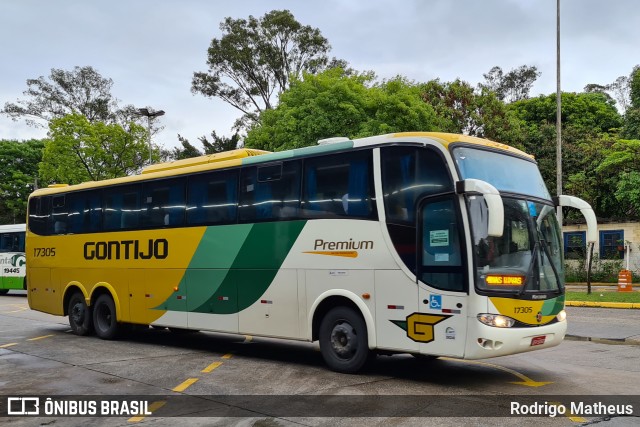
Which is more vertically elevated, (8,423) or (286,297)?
(286,297)

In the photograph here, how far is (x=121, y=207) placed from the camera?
46.3 feet

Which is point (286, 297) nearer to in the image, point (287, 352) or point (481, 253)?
point (287, 352)

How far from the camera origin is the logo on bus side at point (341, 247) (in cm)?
945

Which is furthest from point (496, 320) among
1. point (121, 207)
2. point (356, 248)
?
point (121, 207)

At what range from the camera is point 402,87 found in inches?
1323

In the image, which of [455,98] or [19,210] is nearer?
[455,98]

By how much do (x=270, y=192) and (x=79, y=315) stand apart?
7.01m

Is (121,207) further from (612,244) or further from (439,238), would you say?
(612,244)

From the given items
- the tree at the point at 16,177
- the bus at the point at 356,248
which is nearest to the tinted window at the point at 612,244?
the bus at the point at 356,248

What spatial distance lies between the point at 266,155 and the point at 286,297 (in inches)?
101

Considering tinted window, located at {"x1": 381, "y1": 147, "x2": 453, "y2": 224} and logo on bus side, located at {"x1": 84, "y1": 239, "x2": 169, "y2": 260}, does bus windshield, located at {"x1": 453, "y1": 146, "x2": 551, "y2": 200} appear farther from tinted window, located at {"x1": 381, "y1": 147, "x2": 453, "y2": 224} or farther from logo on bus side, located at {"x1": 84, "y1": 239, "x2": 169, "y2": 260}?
logo on bus side, located at {"x1": 84, "y1": 239, "x2": 169, "y2": 260}

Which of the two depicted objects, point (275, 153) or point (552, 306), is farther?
point (275, 153)

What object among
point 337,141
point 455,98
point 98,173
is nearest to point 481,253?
point 337,141

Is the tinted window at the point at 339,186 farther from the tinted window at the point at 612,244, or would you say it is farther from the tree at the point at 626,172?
the tinted window at the point at 612,244
